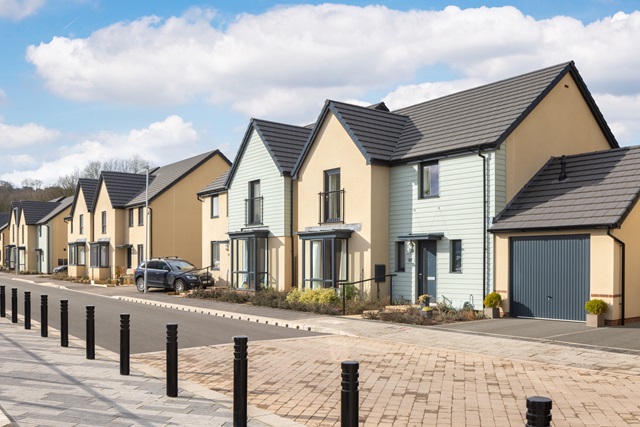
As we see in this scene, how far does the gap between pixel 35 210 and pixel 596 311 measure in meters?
64.0

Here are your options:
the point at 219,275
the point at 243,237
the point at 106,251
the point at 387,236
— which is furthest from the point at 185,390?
the point at 106,251

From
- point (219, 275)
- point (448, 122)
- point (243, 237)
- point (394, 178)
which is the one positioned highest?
point (448, 122)

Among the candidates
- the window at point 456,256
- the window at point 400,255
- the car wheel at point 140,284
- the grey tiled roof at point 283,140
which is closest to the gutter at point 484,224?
the window at point 456,256

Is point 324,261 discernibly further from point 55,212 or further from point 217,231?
point 55,212

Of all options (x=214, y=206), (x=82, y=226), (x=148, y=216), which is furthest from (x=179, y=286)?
(x=82, y=226)

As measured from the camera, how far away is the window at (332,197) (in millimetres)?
24922

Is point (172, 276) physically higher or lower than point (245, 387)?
lower

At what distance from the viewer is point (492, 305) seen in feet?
61.2

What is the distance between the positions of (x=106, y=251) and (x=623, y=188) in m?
37.9

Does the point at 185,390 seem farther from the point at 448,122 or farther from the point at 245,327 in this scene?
the point at 448,122

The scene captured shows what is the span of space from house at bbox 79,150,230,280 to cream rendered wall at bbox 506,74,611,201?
2514cm

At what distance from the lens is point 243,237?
97.6 feet

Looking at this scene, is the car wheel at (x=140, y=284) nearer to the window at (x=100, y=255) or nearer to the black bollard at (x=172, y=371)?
the window at (x=100, y=255)

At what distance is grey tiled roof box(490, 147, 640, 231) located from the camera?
1702 cm
